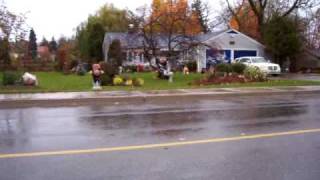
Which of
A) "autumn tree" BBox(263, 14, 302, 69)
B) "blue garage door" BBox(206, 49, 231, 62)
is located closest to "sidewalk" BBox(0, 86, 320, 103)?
"blue garage door" BBox(206, 49, 231, 62)

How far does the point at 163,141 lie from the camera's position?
9172 mm

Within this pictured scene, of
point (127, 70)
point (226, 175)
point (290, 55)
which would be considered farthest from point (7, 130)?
point (290, 55)

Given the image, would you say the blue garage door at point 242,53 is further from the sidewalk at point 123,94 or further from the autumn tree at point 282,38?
the sidewalk at point 123,94

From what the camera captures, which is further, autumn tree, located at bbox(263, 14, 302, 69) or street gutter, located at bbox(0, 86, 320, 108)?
autumn tree, located at bbox(263, 14, 302, 69)

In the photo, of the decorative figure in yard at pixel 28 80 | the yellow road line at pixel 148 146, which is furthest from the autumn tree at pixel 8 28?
the yellow road line at pixel 148 146

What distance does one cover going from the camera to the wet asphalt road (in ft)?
22.6

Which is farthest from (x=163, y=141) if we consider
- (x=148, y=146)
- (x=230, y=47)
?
(x=230, y=47)

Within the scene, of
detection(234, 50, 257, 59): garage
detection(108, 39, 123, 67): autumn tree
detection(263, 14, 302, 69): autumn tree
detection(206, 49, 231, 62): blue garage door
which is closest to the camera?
detection(108, 39, 123, 67): autumn tree

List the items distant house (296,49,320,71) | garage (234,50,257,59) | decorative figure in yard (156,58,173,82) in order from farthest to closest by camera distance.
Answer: distant house (296,49,320,71)
garage (234,50,257,59)
decorative figure in yard (156,58,173,82)

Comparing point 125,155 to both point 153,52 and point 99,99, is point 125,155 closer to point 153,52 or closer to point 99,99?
point 99,99

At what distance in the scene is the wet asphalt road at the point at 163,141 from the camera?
689 cm

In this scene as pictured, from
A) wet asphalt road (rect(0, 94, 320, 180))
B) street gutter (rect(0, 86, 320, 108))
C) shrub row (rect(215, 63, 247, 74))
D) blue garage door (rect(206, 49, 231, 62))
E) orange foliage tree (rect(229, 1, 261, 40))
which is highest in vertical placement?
orange foliage tree (rect(229, 1, 261, 40))

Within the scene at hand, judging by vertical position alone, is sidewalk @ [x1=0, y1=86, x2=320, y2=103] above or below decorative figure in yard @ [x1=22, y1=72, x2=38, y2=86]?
below

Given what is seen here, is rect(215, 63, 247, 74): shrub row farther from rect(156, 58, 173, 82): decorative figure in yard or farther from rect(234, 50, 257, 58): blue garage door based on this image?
rect(234, 50, 257, 58): blue garage door
